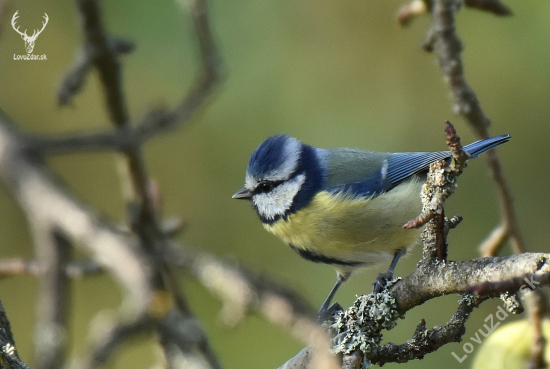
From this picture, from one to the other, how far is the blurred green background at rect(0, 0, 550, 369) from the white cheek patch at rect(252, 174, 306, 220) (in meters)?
0.70

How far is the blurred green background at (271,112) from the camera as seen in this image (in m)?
3.00

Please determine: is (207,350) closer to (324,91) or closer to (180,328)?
(180,328)

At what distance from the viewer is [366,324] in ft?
4.80

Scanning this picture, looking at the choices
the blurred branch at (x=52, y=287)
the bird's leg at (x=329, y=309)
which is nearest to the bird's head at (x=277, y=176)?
the bird's leg at (x=329, y=309)

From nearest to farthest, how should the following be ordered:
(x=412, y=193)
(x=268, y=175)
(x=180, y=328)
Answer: (x=180, y=328)
(x=412, y=193)
(x=268, y=175)

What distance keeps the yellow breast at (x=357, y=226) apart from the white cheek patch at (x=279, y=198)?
0.10 meters

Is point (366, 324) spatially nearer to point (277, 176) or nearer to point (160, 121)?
point (160, 121)

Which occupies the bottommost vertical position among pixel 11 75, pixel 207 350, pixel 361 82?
pixel 207 350

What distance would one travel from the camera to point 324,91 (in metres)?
3.29

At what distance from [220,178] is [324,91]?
2.61 ft

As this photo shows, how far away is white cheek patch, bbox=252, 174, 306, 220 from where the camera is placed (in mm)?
2277

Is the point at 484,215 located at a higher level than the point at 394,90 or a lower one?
lower

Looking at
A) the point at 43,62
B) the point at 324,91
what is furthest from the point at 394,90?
the point at 43,62

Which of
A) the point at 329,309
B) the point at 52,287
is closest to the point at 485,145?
the point at 329,309
